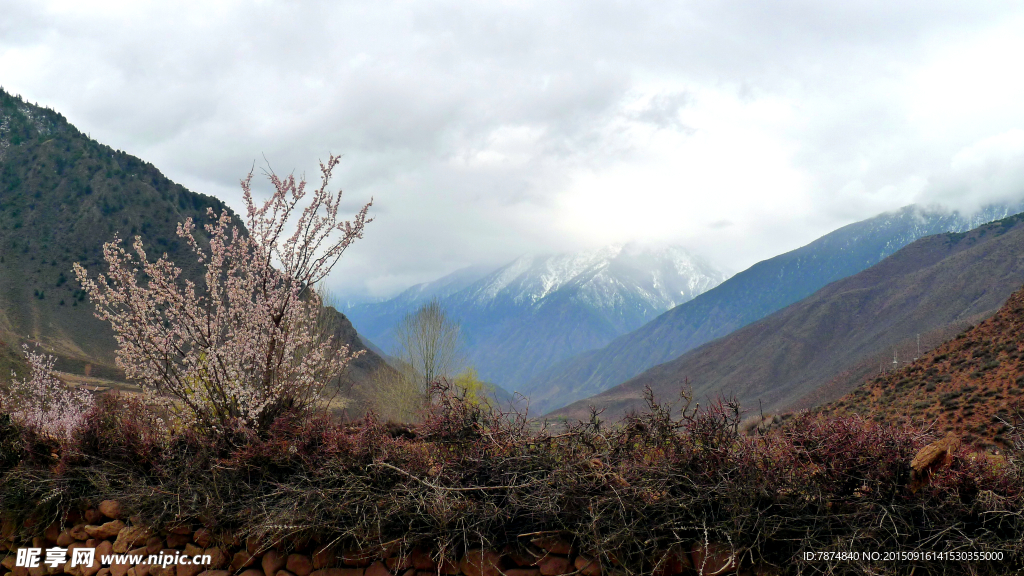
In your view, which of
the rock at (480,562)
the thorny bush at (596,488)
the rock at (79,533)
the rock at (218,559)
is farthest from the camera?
the rock at (79,533)

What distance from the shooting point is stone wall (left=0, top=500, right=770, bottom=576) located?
4.61 m

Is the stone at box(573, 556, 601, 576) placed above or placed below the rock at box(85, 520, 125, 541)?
below

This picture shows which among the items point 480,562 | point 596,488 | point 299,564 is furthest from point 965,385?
point 299,564

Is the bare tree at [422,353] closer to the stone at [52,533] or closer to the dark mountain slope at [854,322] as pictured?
the stone at [52,533]

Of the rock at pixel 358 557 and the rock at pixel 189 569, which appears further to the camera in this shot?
the rock at pixel 189 569

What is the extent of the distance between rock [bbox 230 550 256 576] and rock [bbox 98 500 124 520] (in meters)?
1.50

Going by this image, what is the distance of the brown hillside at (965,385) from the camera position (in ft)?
78.8

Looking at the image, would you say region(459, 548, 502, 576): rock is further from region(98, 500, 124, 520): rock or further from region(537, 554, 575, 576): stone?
region(98, 500, 124, 520): rock

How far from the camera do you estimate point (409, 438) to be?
6.52 metres

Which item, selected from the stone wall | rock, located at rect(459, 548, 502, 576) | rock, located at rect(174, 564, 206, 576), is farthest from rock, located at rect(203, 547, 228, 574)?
rock, located at rect(459, 548, 502, 576)

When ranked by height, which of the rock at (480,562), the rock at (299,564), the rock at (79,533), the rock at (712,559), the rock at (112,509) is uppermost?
the rock at (112,509)

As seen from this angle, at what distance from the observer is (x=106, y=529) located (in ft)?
20.6

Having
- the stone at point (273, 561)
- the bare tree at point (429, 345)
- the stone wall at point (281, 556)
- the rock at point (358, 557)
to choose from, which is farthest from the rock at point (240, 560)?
the bare tree at point (429, 345)

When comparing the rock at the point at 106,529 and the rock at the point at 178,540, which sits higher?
the rock at the point at 106,529
